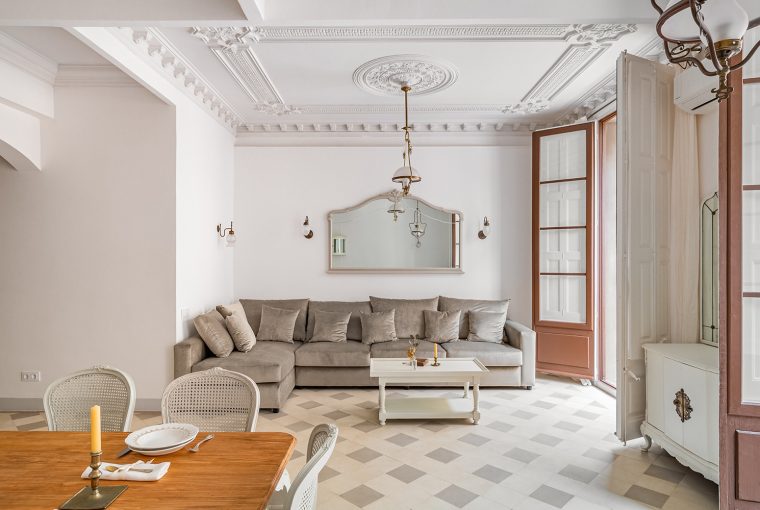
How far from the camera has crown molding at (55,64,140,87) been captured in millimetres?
4152

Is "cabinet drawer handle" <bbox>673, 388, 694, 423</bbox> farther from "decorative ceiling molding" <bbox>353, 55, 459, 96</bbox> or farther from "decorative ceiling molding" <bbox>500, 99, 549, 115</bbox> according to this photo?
"decorative ceiling molding" <bbox>500, 99, 549, 115</bbox>

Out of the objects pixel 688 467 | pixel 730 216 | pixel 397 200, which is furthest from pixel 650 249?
pixel 397 200

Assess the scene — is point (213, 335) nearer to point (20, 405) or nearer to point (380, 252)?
point (20, 405)

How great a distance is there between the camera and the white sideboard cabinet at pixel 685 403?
274 centimetres

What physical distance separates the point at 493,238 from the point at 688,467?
3.42m

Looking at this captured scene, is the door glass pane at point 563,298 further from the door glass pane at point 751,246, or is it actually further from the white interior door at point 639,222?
the door glass pane at point 751,246

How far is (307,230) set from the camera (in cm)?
604

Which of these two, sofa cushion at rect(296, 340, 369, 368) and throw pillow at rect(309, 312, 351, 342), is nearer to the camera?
sofa cushion at rect(296, 340, 369, 368)

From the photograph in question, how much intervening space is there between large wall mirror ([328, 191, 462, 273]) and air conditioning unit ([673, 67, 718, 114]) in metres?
2.95

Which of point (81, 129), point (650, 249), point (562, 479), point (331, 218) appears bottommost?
point (562, 479)

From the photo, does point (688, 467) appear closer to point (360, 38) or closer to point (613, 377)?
point (613, 377)

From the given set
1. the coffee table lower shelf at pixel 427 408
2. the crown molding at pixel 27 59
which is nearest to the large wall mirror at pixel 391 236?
the coffee table lower shelf at pixel 427 408

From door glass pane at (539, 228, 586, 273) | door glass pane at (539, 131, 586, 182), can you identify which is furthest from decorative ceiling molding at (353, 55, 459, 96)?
door glass pane at (539, 228, 586, 273)

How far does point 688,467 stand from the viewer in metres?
3.09
